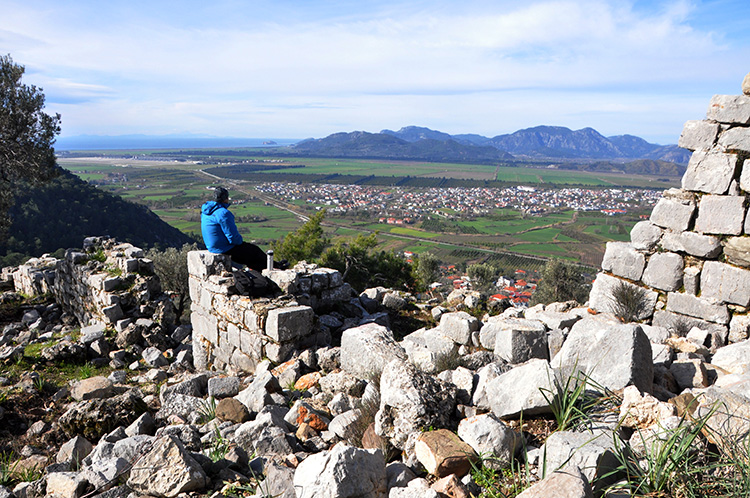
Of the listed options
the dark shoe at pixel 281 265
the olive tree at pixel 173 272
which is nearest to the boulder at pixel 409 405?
the dark shoe at pixel 281 265

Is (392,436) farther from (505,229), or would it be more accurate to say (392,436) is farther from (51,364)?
(505,229)

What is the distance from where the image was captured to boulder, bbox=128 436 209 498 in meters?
3.37

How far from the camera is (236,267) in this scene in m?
8.63

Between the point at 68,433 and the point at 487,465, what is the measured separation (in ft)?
15.4

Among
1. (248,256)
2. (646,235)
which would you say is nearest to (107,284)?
(248,256)

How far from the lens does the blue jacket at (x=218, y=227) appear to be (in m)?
8.22

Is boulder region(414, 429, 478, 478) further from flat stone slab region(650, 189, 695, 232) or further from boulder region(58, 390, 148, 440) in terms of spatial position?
flat stone slab region(650, 189, 695, 232)

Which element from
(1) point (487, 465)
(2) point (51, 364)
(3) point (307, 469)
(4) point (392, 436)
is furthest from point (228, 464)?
(2) point (51, 364)

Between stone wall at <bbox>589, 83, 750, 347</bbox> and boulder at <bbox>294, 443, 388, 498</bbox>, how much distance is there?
6.34 meters

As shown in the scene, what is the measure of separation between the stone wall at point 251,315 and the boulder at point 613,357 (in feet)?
13.0

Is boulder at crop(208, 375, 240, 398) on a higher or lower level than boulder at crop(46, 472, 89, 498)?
Answer: lower

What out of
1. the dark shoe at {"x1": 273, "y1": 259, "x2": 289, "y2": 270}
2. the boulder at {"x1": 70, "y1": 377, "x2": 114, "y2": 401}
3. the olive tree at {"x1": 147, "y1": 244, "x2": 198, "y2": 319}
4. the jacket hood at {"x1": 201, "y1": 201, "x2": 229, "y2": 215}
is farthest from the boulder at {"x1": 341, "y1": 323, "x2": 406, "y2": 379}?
the olive tree at {"x1": 147, "y1": 244, "x2": 198, "y2": 319}

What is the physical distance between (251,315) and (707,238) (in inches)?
291

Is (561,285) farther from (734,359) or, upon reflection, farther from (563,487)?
(563,487)
